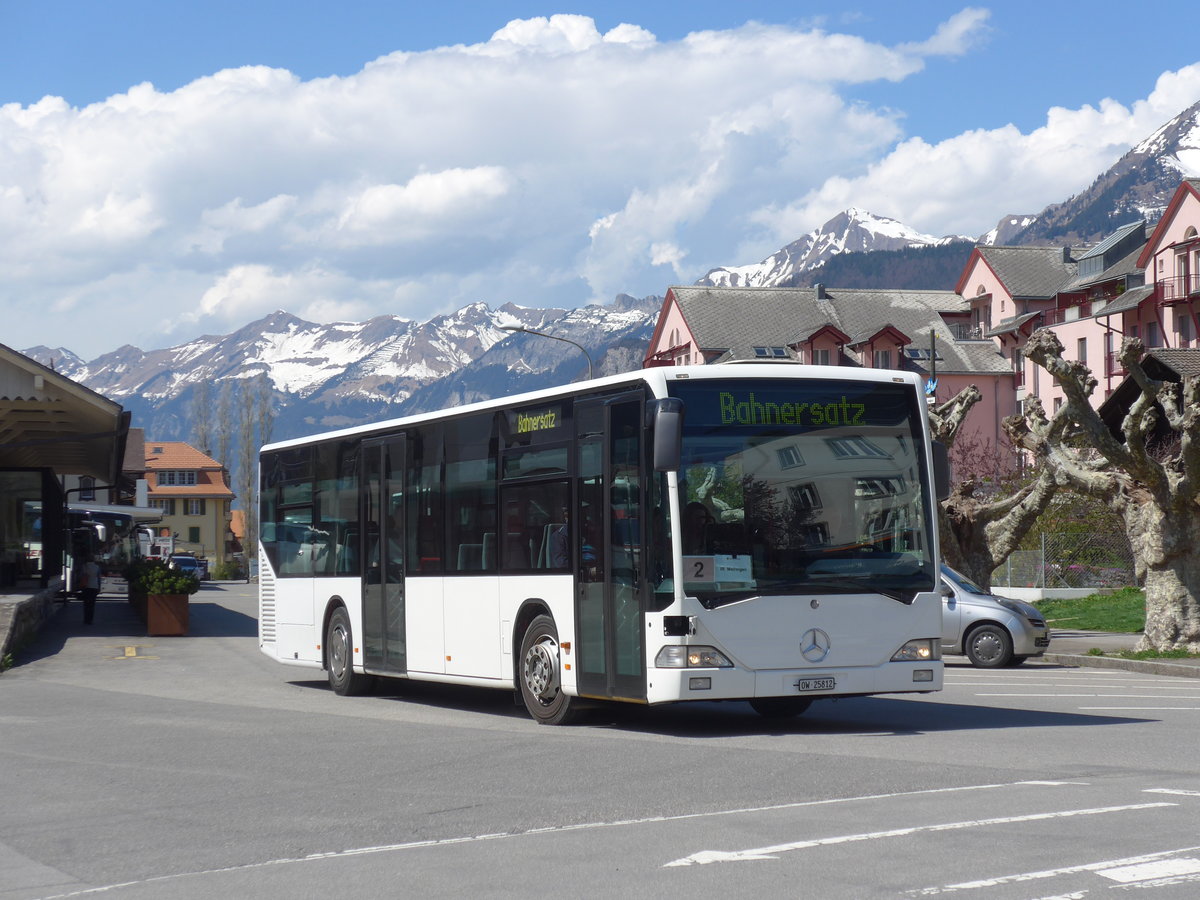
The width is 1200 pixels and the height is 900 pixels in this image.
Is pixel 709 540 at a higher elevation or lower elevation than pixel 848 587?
higher

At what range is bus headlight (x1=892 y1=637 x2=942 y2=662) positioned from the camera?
A: 43.5 ft

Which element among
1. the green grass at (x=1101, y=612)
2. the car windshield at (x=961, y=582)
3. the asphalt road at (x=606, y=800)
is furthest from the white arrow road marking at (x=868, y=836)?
the green grass at (x=1101, y=612)

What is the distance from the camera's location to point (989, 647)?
902 inches

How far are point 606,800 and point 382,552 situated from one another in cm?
823

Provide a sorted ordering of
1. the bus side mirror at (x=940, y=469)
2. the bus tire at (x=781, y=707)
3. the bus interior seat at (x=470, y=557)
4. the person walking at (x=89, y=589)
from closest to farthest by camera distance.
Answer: the bus side mirror at (x=940, y=469) → the bus tire at (x=781, y=707) → the bus interior seat at (x=470, y=557) → the person walking at (x=89, y=589)

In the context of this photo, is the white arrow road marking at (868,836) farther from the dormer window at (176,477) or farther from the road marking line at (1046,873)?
the dormer window at (176,477)

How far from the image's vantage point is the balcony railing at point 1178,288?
64750mm

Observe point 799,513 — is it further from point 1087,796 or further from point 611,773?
point 1087,796

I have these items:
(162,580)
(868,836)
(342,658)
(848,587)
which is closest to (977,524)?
(342,658)

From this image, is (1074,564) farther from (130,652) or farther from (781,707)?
(781,707)

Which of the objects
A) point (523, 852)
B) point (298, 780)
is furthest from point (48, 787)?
point (523, 852)

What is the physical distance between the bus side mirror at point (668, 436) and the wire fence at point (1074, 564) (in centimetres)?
2878

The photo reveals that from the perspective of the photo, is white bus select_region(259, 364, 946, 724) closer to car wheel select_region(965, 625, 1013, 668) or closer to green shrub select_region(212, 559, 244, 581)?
car wheel select_region(965, 625, 1013, 668)

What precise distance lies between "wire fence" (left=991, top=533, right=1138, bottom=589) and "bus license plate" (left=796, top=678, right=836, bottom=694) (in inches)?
1084
